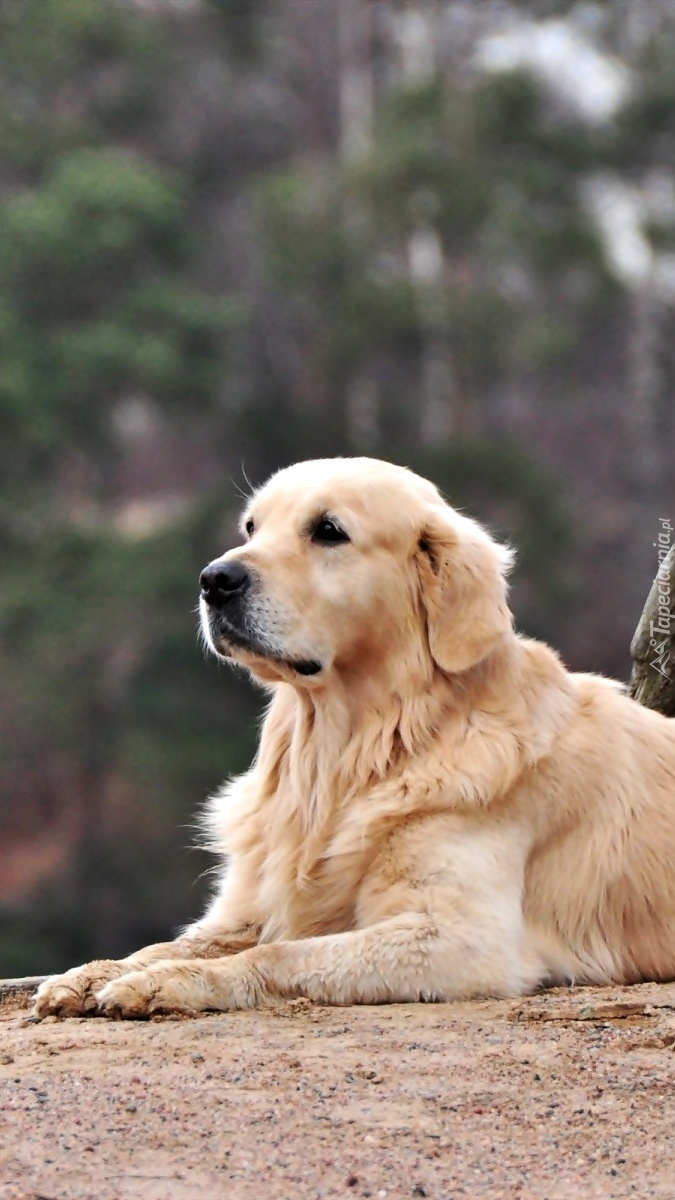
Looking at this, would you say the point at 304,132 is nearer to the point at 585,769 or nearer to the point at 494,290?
the point at 494,290

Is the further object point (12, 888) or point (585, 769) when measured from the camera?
point (12, 888)

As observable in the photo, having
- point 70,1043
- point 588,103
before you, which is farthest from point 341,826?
point 588,103

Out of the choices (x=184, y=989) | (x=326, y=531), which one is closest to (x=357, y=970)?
(x=184, y=989)

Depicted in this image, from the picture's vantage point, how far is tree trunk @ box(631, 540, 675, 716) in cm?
683

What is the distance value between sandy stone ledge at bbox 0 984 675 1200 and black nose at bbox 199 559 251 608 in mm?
1111

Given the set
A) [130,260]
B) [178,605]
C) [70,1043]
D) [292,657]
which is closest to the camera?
[70,1043]

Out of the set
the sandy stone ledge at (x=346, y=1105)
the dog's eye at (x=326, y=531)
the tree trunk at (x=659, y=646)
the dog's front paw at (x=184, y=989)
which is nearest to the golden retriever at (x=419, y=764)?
the dog's eye at (x=326, y=531)

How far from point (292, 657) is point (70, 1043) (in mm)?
1253

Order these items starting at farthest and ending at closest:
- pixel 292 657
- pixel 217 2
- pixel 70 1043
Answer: pixel 217 2, pixel 292 657, pixel 70 1043

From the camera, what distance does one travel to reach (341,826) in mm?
5324

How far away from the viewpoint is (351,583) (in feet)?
17.3

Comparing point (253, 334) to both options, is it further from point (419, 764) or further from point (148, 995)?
point (148, 995)

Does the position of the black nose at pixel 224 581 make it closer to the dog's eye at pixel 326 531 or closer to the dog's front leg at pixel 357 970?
the dog's eye at pixel 326 531

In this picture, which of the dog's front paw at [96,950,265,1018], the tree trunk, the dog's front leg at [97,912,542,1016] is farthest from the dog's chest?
the tree trunk
